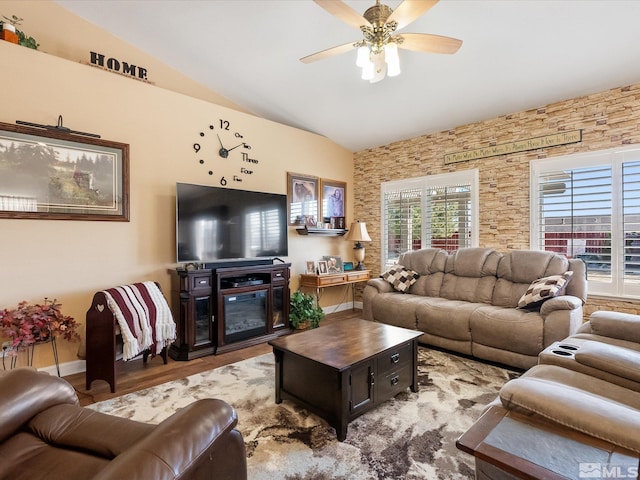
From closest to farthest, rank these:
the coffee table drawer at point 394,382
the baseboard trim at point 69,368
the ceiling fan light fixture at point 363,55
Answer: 1. the coffee table drawer at point 394,382
2. the ceiling fan light fixture at point 363,55
3. the baseboard trim at point 69,368

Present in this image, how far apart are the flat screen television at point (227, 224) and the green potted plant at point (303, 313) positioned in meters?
0.67

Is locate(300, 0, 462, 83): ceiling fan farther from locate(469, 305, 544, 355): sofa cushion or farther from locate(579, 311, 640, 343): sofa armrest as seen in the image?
locate(469, 305, 544, 355): sofa cushion

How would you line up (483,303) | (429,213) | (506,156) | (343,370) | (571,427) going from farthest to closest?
(429,213), (506,156), (483,303), (343,370), (571,427)

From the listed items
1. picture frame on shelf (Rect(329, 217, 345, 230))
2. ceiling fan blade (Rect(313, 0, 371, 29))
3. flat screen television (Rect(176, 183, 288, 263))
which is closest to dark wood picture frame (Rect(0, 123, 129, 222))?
flat screen television (Rect(176, 183, 288, 263))

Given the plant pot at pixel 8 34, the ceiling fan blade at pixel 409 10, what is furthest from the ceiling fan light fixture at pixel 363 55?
the plant pot at pixel 8 34

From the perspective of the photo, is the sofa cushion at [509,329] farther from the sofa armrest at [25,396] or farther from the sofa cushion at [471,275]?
the sofa armrest at [25,396]

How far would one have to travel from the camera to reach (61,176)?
9.52ft

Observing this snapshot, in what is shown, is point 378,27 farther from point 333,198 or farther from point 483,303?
point 333,198

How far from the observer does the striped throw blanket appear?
8.63 feet

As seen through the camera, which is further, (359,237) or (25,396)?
(359,237)

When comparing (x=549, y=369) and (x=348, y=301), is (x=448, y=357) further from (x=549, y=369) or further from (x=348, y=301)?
(x=348, y=301)

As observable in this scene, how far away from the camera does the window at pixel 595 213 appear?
321 centimetres

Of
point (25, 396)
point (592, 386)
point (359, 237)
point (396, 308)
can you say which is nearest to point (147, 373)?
point (25, 396)

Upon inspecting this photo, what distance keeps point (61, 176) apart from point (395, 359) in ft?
10.7
